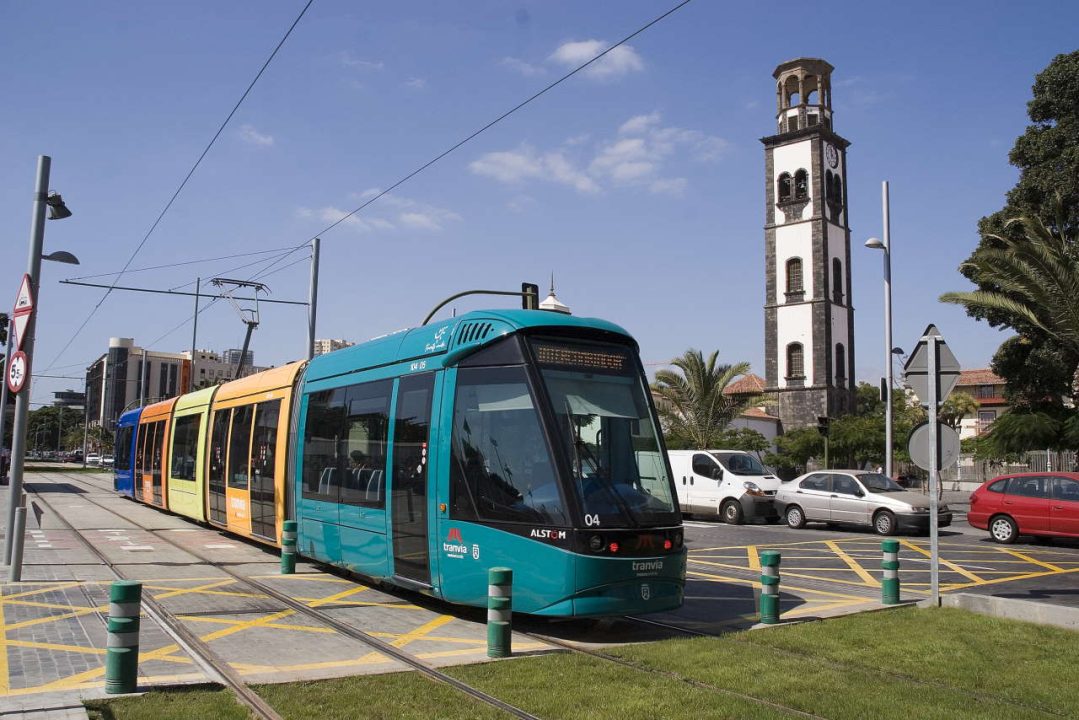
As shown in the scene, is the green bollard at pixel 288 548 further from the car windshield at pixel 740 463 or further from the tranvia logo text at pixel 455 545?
the car windshield at pixel 740 463

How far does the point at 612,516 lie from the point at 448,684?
7.59ft

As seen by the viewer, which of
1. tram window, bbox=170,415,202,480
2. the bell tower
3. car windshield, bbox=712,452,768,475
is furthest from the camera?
the bell tower

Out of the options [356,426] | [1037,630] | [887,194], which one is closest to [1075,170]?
[887,194]

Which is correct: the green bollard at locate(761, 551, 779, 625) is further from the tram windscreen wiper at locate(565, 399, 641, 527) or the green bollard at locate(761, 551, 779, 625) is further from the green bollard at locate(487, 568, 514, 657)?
the green bollard at locate(487, 568, 514, 657)

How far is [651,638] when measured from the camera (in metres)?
8.79

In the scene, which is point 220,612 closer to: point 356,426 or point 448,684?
point 356,426

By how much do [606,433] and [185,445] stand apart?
15.0 meters

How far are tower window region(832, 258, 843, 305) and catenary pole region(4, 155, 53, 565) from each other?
47787 millimetres

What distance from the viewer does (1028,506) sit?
1836 centimetres

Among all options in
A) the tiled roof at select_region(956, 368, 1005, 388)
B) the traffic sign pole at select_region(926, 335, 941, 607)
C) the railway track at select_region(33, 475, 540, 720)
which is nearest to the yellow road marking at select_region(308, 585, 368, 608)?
the railway track at select_region(33, 475, 540, 720)

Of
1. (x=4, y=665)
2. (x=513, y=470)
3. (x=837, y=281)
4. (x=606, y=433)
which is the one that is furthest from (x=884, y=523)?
(x=837, y=281)

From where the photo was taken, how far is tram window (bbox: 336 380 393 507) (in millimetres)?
10781

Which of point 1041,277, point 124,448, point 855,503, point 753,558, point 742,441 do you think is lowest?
point 753,558

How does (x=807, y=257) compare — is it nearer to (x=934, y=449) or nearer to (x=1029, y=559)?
(x=1029, y=559)
